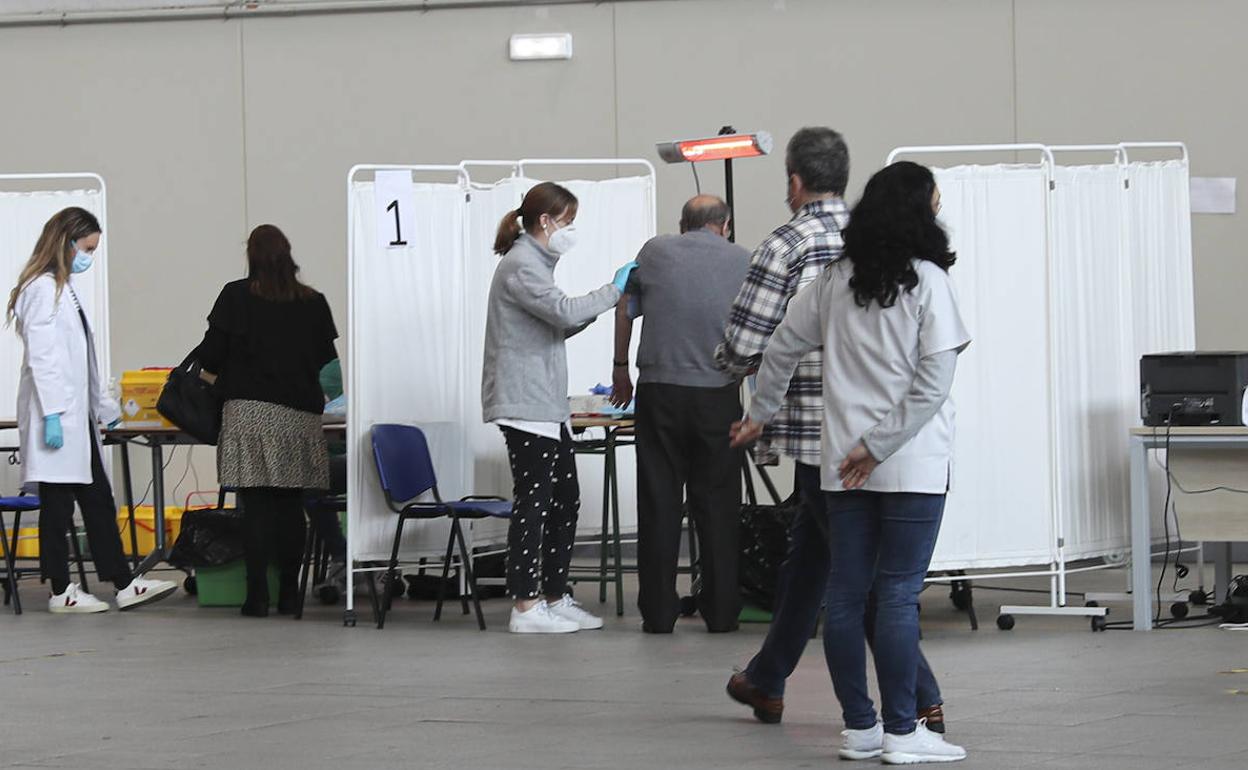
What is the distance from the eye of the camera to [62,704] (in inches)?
210

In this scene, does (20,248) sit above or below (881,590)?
above

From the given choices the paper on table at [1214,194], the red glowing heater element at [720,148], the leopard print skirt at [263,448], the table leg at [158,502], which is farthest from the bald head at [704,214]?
the paper on table at [1214,194]

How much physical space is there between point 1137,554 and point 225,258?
19.4 feet

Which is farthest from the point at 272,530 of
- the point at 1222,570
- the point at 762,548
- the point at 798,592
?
the point at 1222,570

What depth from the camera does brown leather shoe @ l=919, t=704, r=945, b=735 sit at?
14.4 ft

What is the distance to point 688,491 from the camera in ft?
22.5

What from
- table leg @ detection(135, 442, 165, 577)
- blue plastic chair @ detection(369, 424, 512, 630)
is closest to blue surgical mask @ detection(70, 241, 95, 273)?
table leg @ detection(135, 442, 165, 577)

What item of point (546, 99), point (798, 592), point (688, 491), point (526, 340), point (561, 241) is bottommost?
point (798, 592)

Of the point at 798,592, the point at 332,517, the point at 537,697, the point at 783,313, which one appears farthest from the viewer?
the point at 332,517

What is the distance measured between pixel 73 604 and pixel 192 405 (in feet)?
3.30

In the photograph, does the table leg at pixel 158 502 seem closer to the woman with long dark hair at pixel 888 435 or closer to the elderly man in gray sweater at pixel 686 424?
the elderly man in gray sweater at pixel 686 424

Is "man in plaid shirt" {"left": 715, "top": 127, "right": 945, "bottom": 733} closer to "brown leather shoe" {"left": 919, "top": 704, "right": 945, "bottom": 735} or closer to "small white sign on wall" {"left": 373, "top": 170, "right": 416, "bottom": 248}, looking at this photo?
"brown leather shoe" {"left": 919, "top": 704, "right": 945, "bottom": 735}

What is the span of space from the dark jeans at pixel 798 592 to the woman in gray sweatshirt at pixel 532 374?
2.25 meters

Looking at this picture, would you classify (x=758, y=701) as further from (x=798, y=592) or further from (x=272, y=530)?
(x=272, y=530)
